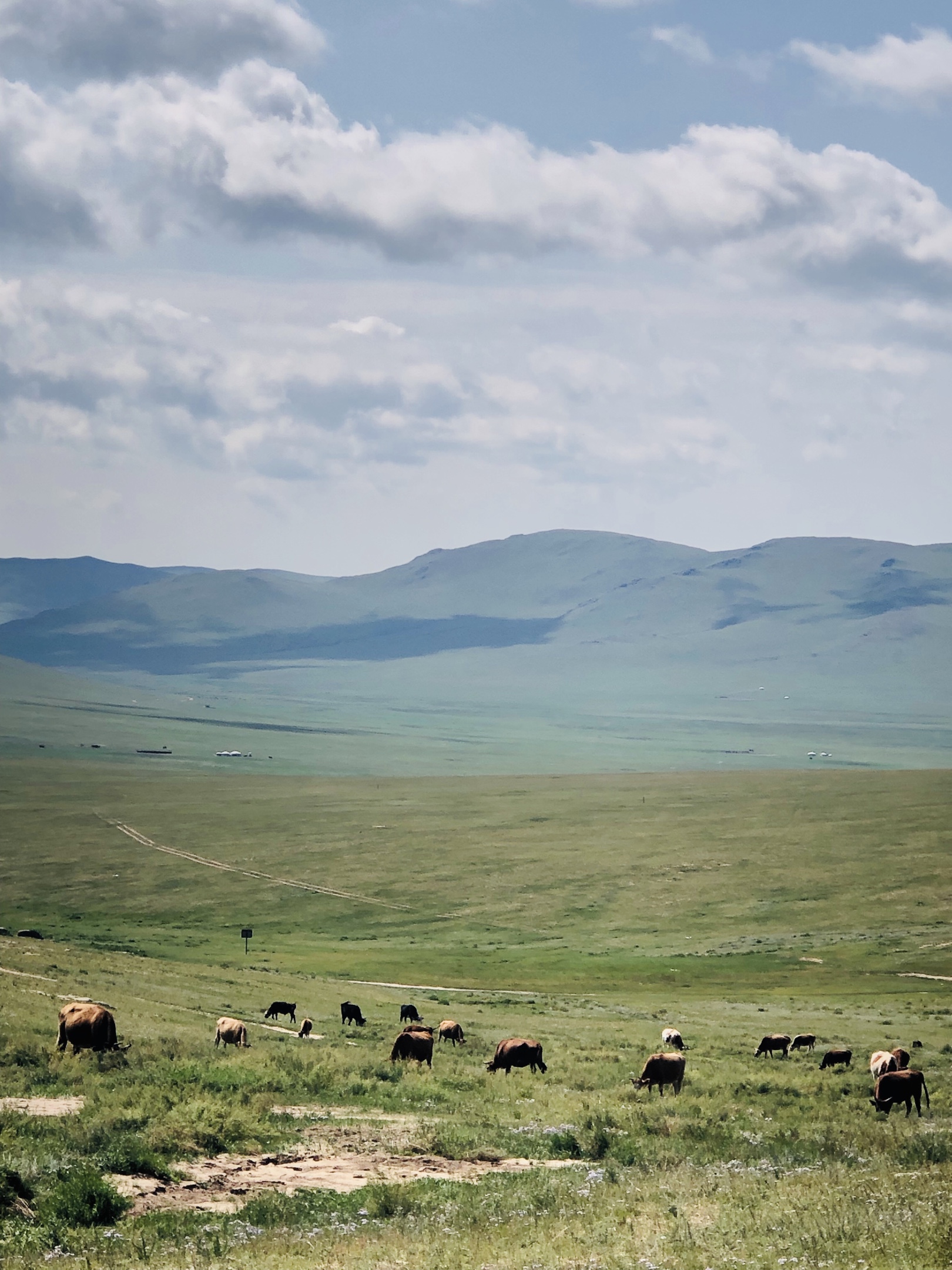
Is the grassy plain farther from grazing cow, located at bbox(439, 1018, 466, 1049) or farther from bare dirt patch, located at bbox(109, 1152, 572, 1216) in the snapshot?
grazing cow, located at bbox(439, 1018, 466, 1049)

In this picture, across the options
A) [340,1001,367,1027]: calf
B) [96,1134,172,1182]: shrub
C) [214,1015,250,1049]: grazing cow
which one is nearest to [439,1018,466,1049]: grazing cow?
[340,1001,367,1027]: calf

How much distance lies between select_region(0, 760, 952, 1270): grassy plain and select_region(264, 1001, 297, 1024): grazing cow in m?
1.23

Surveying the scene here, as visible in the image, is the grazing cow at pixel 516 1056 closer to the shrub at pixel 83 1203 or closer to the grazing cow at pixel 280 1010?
the grazing cow at pixel 280 1010

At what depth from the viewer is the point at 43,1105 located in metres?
21.1

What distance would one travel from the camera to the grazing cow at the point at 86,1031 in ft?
83.1

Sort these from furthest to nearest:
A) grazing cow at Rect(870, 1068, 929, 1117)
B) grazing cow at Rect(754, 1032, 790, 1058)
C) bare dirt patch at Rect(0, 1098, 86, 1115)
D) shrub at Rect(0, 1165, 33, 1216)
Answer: grazing cow at Rect(754, 1032, 790, 1058) < grazing cow at Rect(870, 1068, 929, 1117) < bare dirt patch at Rect(0, 1098, 86, 1115) < shrub at Rect(0, 1165, 33, 1216)

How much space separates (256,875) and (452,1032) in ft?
230

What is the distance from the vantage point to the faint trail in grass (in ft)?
305

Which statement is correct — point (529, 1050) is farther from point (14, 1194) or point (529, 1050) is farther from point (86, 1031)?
point (14, 1194)

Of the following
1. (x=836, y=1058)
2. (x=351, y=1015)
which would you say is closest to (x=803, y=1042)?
(x=836, y=1058)

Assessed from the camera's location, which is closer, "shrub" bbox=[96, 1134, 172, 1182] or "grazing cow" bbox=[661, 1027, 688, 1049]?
"shrub" bbox=[96, 1134, 172, 1182]

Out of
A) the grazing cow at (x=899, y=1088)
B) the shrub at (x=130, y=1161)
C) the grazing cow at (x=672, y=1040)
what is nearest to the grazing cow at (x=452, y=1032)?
the grazing cow at (x=672, y=1040)

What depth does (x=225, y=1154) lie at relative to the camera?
1881cm

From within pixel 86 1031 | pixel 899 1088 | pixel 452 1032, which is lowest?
pixel 452 1032
